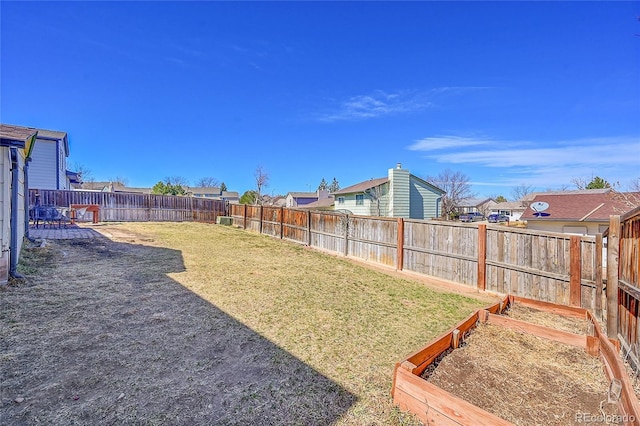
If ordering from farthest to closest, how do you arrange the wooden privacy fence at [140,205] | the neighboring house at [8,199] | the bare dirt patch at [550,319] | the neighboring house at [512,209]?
the neighboring house at [512,209], the wooden privacy fence at [140,205], the neighboring house at [8,199], the bare dirt patch at [550,319]

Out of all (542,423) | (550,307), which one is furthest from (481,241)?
(542,423)

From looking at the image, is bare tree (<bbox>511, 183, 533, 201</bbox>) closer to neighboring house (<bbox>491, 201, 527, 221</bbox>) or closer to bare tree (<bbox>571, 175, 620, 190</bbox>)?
neighboring house (<bbox>491, 201, 527, 221</bbox>)

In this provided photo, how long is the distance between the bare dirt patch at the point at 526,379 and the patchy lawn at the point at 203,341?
664 mm

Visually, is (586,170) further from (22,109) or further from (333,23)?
(22,109)

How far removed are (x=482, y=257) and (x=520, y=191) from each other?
62.3 metres

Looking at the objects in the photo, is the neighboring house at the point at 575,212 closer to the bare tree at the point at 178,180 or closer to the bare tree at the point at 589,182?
the bare tree at the point at 589,182

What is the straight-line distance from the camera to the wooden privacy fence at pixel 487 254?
517 centimetres

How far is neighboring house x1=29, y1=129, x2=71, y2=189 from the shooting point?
16.7m

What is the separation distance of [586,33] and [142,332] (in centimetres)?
1277

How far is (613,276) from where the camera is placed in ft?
11.7

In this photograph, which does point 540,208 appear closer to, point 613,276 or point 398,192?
point 398,192

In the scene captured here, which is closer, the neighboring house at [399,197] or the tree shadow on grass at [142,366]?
the tree shadow on grass at [142,366]

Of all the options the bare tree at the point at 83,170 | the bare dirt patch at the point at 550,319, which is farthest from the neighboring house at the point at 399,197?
the bare tree at the point at 83,170

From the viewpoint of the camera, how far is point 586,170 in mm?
20938
